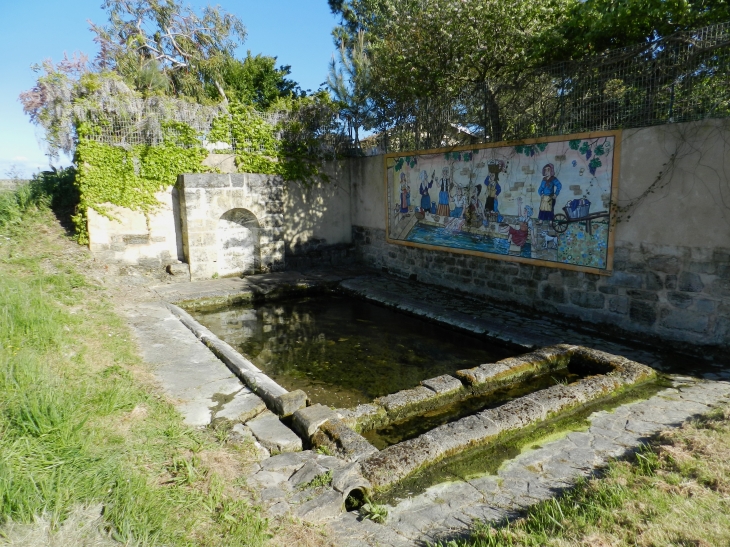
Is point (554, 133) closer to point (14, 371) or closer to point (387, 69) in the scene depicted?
point (387, 69)

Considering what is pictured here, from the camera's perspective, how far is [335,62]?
1266 cm

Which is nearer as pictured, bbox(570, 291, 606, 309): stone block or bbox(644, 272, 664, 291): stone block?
bbox(644, 272, 664, 291): stone block

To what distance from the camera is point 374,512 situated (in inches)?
114

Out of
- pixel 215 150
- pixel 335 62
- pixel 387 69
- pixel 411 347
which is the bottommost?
pixel 411 347

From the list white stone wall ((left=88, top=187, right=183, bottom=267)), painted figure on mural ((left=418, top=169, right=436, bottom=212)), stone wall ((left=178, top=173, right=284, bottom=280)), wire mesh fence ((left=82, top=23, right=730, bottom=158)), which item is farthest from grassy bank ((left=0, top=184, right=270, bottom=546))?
painted figure on mural ((left=418, top=169, right=436, bottom=212))

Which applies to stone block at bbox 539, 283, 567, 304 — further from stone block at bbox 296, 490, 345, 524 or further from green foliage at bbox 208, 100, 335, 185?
green foliage at bbox 208, 100, 335, 185

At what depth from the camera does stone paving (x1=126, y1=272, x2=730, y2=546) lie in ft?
9.36

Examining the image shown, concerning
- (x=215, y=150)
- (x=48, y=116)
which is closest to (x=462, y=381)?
(x=215, y=150)

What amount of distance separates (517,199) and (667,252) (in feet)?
7.53

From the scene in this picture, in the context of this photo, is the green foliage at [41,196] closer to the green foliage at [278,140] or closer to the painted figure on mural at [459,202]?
the green foliage at [278,140]

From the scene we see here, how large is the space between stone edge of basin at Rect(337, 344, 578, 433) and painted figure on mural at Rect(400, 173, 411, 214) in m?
4.80

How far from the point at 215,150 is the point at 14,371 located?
7.22 m

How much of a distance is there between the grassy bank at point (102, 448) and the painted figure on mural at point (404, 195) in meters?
5.92

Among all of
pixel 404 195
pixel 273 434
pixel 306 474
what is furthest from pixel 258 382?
pixel 404 195
